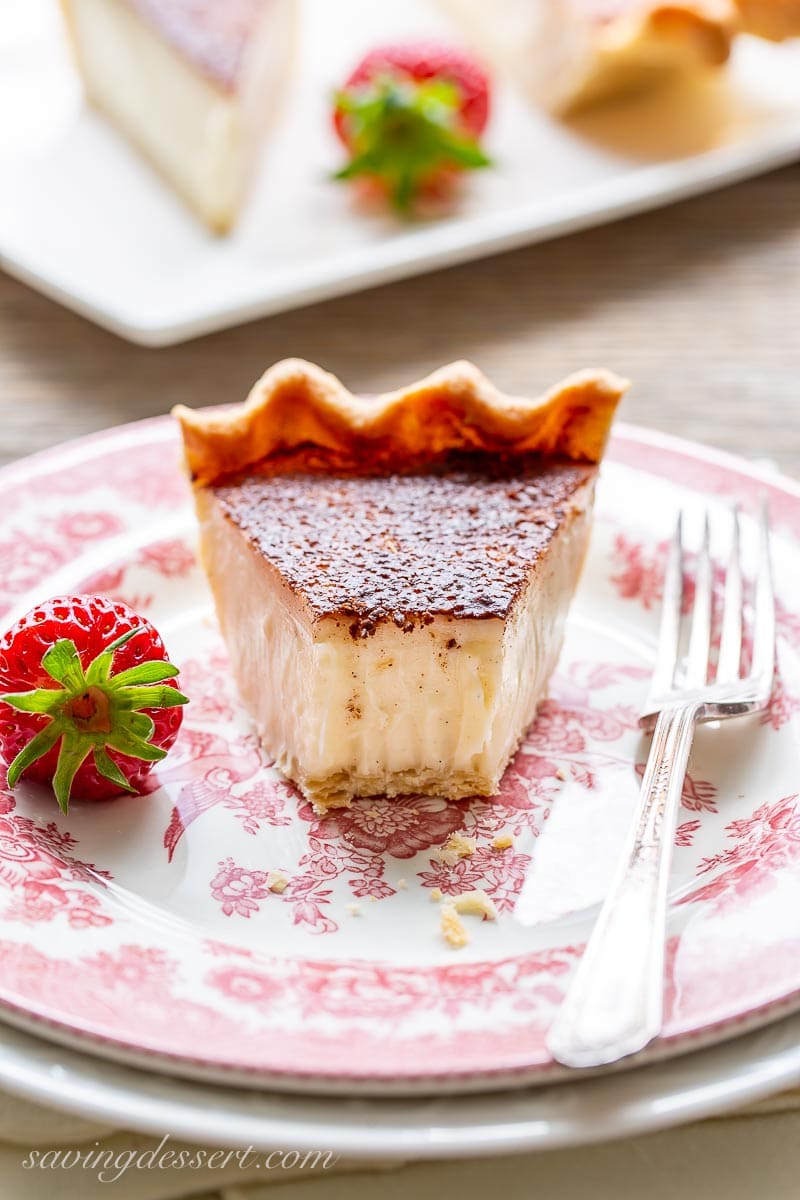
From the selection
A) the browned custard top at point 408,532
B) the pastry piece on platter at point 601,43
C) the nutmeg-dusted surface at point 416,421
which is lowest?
the browned custard top at point 408,532

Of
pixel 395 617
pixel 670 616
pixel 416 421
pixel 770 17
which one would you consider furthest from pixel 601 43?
pixel 395 617

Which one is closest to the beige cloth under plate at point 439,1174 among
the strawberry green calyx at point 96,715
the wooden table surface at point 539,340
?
the strawberry green calyx at point 96,715

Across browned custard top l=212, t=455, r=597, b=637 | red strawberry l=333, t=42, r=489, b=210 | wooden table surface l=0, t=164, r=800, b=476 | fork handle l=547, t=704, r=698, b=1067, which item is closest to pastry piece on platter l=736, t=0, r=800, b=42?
wooden table surface l=0, t=164, r=800, b=476

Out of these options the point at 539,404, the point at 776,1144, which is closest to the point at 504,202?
the point at 539,404

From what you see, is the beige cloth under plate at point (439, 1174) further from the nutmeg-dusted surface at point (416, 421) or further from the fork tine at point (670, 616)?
the nutmeg-dusted surface at point (416, 421)

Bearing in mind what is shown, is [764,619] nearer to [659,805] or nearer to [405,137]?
[659,805]

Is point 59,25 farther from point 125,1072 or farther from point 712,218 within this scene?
point 125,1072
